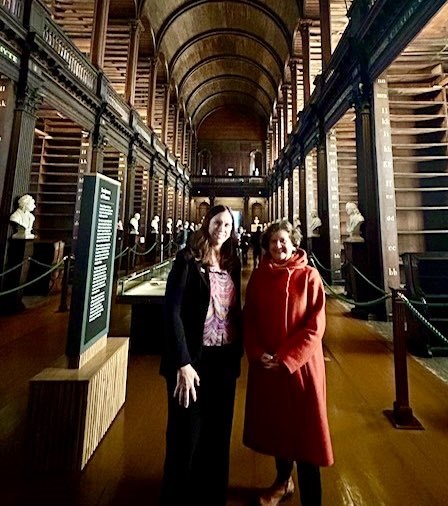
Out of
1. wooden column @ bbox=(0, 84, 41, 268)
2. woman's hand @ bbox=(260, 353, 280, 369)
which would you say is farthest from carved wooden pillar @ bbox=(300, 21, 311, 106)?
woman's hand @ bbox=(260, 353, 280, 369)

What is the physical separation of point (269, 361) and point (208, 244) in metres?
0.52

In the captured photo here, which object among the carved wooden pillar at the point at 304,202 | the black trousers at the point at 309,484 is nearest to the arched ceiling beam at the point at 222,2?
the carved wooden pillar at the point at 304,202

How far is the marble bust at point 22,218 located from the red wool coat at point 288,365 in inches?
Answer: 182

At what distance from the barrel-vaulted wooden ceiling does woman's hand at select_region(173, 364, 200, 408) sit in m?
8.16

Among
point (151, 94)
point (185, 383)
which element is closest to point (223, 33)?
point (151, 94)

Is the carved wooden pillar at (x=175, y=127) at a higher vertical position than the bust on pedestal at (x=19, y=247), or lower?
higher

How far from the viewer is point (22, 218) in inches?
176

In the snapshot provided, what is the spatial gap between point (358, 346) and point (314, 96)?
21.4 ft

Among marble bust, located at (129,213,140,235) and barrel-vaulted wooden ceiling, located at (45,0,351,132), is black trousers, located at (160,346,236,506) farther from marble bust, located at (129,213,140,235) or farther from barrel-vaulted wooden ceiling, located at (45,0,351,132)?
barrel-vaulted wooden ceiling, located at (45,0,351,132)

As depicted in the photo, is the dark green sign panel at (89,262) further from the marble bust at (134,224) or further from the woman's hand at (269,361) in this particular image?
the marble bust at (134,224)

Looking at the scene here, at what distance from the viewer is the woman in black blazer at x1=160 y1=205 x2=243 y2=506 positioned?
1.09 m

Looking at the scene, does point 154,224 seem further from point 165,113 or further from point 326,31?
point 326,31

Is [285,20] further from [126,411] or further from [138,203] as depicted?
[126,411]

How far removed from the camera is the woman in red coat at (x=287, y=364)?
109 centimetres
